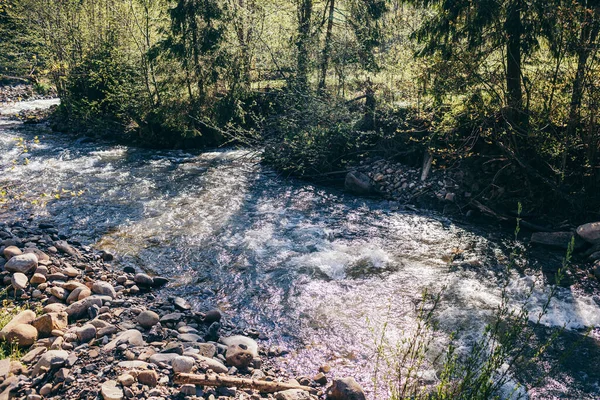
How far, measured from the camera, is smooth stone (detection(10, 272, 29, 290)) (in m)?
6.95

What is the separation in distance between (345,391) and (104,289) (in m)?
4.28

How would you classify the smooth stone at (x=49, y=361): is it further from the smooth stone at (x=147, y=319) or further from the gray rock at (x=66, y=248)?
the gray rock at (x=66, y=248)

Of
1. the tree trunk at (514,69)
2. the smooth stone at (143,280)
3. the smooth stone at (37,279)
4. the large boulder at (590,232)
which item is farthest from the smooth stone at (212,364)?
the tree trunk at (514,69)

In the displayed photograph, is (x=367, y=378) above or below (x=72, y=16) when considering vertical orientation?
below

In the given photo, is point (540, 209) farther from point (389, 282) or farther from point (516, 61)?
point (389, 282)

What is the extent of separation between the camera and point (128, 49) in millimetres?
18531

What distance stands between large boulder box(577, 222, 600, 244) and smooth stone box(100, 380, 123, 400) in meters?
8.79

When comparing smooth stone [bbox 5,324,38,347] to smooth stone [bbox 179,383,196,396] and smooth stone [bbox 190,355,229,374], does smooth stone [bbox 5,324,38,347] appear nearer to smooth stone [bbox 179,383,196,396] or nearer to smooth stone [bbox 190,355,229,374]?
smooth stone [bbox 190,355,229,374]

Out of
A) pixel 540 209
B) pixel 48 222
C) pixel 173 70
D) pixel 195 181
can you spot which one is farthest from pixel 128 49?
pixel 540 209

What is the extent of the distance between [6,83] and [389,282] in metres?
31.4

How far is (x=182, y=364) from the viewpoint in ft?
16.2

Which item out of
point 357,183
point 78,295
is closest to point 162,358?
point 78,295

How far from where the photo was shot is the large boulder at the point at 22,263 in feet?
24.2

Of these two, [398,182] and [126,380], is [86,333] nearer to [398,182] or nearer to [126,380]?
[126,380]
